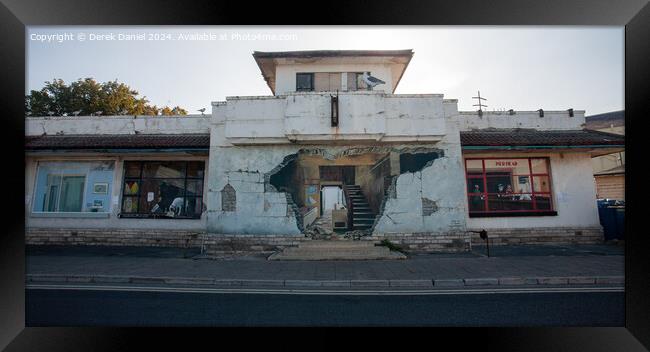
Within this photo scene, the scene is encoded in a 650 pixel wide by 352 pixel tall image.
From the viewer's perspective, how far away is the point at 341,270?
704 cm

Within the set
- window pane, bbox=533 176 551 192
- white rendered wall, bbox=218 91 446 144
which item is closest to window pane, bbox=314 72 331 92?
white rendered wall, bbox=218 91 446 144

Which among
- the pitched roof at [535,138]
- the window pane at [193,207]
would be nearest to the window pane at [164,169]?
the window pane at [193,207]

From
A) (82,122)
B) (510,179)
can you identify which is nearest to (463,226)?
(510,179)

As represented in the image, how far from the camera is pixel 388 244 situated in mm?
9289

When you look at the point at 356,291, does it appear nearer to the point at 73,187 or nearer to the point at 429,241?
the point at 429,241

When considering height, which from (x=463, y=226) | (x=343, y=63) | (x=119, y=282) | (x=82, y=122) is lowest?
(x=119, y=282)

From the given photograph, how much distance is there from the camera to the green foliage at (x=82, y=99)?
16241mm

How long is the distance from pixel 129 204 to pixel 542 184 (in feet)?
55.6

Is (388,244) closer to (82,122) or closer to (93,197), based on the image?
(93,197)

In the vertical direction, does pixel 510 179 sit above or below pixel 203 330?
above

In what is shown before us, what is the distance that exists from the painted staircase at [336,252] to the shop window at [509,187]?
463 centimetres

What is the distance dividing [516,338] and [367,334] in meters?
1.81

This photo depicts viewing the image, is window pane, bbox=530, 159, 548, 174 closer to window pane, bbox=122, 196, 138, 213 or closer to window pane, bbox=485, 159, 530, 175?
window pane, bbox=485, 159, 530, 175

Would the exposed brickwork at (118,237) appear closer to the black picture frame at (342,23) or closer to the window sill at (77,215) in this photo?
the window sill at (77,215)
